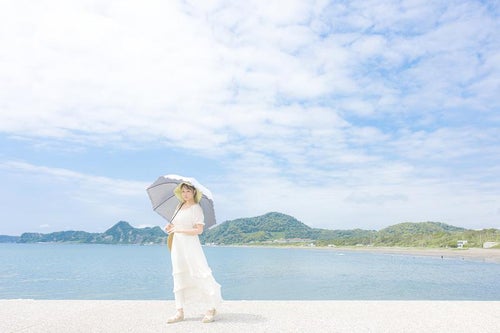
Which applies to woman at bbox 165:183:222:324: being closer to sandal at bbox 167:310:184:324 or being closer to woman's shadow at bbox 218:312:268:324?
sandal at bbox 167:310:184:324

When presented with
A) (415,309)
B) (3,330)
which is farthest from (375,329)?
(3,330)

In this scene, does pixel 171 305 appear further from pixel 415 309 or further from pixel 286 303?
pixel 415 309

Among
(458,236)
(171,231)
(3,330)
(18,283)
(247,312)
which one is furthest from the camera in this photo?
(458,236)

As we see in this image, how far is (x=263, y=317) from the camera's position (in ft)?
26.3

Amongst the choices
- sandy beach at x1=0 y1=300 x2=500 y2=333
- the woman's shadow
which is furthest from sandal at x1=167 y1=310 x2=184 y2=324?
the woman's shadow

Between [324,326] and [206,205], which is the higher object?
[206,205]

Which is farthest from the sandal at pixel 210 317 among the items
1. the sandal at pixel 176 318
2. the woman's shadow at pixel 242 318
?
the sandal at pixel 176 318

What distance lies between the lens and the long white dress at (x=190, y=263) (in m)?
7.60

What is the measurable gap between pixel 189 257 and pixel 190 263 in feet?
0.38

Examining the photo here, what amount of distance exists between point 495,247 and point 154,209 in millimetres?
105874

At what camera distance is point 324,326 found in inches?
290

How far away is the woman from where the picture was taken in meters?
7.59

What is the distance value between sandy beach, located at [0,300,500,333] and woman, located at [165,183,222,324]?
0.43 m

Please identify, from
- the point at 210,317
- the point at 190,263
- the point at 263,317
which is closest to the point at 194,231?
the point at 190,263
